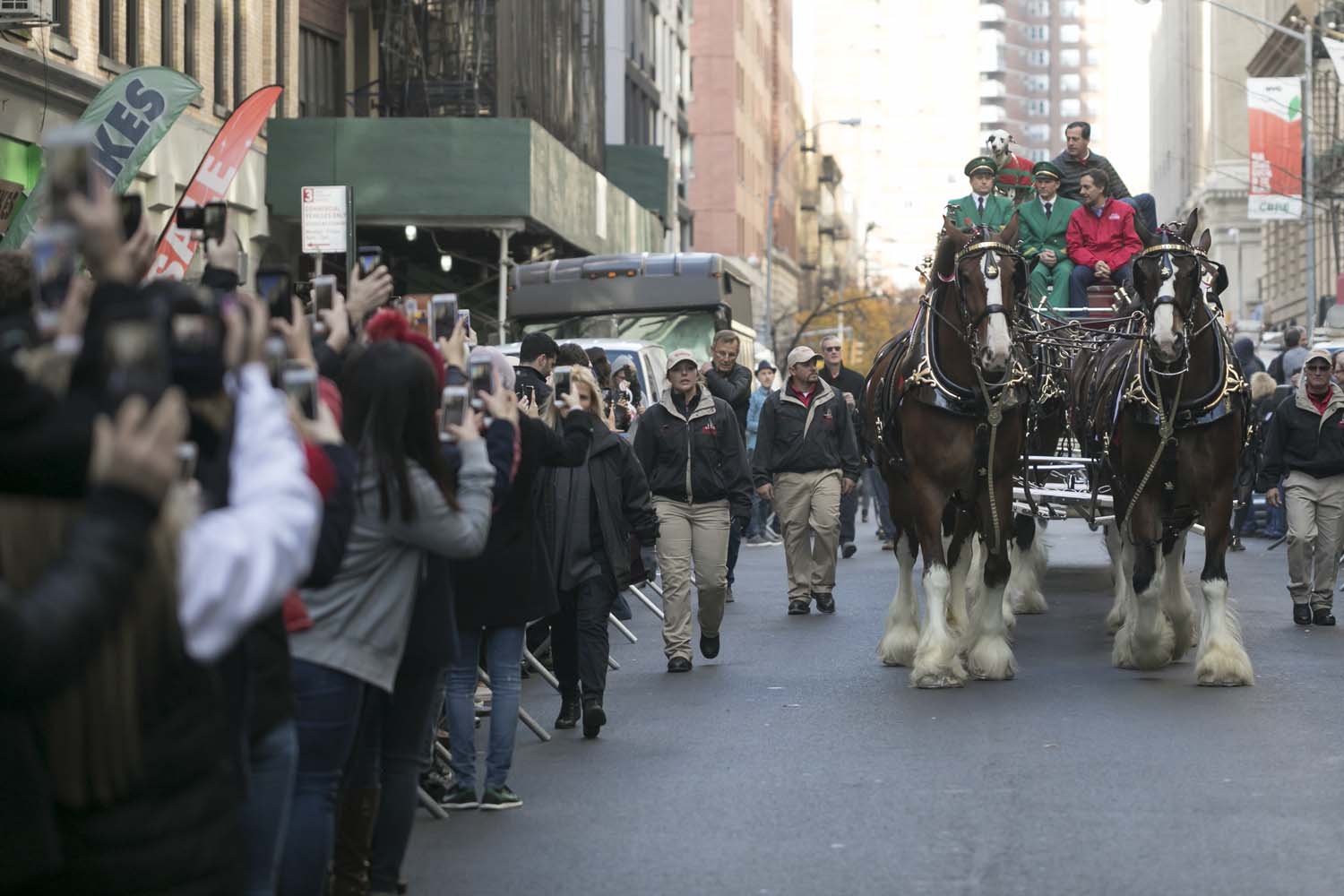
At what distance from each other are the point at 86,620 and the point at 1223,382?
33.5ft

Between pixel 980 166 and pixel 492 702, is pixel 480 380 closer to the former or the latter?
pixel 492 702

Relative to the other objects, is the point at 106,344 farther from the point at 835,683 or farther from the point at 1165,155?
the point at 1165,155

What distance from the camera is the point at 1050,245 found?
16297 mm

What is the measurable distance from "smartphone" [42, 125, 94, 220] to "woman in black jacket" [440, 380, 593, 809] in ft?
15.5

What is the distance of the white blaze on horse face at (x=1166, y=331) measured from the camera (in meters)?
12.7

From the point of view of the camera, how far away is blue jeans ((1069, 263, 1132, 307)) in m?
15.9

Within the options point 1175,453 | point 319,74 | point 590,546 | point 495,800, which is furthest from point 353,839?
point 319,74

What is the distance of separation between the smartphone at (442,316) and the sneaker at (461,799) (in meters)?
2.47

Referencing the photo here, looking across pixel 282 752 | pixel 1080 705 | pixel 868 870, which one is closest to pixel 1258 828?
pixel 868 870

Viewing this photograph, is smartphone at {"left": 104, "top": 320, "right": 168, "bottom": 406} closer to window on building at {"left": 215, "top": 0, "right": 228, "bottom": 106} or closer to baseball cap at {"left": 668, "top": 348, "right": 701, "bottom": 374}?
baseball cap at {"left": 668, "top": 348, "right": 701, "bottom": 374}

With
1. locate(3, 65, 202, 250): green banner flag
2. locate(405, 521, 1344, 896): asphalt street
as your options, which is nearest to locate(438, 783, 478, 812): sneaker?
locate(405, 521, 1344, 896): asphalt street

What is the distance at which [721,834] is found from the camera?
8.62 m

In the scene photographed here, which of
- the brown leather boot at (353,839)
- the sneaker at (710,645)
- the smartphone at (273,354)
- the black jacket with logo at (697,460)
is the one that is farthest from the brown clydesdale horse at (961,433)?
the smartphone at (273,354)

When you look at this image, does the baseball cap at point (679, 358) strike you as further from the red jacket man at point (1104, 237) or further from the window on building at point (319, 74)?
the window on building at point (319, 74)
